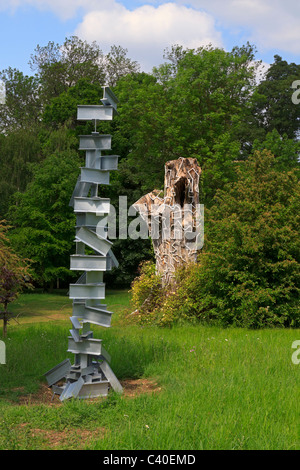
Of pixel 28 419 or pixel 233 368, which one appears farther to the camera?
pixel 233 368

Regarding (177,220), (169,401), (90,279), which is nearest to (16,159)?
(177,220)

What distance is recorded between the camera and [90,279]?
6.11 meters

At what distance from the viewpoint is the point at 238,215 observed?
1220 centimetres

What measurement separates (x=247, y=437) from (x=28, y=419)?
6.97ft

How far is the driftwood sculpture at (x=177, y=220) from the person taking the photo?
1270 centimetres

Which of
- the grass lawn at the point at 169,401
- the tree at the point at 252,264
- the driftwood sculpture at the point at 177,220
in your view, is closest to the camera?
the grass lawn at the point at 169,401

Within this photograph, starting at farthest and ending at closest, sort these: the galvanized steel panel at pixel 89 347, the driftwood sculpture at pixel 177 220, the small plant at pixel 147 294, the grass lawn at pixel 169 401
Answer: the small plant at pixel 147 294 → the driftwood sculpture at pixel 177 220 → the galvanized steel panel at pixel 89 347 → the grass lawn at pixel 169 401

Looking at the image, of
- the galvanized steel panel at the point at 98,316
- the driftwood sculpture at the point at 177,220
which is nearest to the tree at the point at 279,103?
the driftwood sculpture at the point at 177,220

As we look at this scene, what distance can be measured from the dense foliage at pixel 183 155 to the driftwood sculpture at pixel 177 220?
47 cm

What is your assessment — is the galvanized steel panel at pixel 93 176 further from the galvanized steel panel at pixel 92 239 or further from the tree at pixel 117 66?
the tree at pixel 117 66

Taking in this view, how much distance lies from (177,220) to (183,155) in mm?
11946

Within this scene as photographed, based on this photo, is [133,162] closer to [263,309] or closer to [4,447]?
[263,309]

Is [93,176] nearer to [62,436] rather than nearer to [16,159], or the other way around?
[62,436]

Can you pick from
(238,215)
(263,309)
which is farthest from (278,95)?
(263,309)
